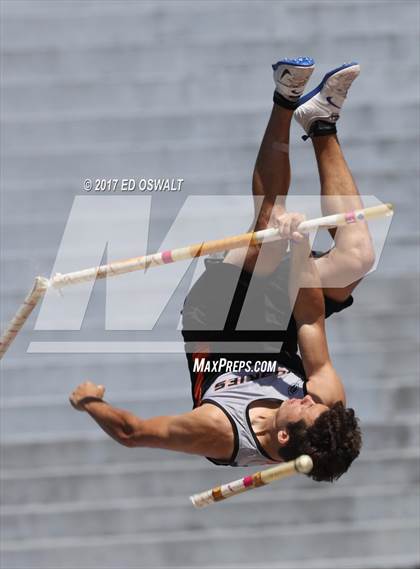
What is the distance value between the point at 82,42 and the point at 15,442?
2.29 m

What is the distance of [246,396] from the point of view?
517 centimetres

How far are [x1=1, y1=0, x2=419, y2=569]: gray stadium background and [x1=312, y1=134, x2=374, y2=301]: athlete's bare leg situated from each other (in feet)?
7.80

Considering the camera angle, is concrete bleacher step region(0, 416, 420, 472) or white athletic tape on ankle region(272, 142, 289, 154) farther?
concrete bleacher step region(0, 416, 420, 472)

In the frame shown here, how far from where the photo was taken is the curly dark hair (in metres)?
4.91

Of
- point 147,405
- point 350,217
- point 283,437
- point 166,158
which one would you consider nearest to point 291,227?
point 350,217

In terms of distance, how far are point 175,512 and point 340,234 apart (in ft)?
8.61

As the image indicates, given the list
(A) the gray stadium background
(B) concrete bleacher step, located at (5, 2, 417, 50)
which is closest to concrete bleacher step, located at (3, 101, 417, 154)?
(A) the gray stadium background

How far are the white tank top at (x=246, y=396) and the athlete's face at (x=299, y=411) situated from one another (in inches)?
4.4

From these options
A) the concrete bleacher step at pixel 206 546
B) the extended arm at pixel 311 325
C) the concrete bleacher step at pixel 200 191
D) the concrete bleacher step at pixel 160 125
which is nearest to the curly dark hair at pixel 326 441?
the extended arm at pixel 311 325

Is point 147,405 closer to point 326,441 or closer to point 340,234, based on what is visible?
point 340,234

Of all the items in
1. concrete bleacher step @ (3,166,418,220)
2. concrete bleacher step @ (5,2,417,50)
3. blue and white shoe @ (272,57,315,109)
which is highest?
concrete bleacher step @ (5,2,417,50)

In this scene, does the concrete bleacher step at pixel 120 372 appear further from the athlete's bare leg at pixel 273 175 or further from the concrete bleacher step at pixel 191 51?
the athlete's bare leg at pixel 273 175

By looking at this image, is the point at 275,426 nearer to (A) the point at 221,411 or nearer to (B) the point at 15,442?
(A) the point at 221,411

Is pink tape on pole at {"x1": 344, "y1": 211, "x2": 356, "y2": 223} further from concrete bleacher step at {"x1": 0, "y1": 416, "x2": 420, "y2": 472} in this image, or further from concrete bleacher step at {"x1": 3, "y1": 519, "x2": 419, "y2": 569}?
concrete bleacher step at {"x1": 3, "y1": 519, "x2": 419, "y2": 569}
